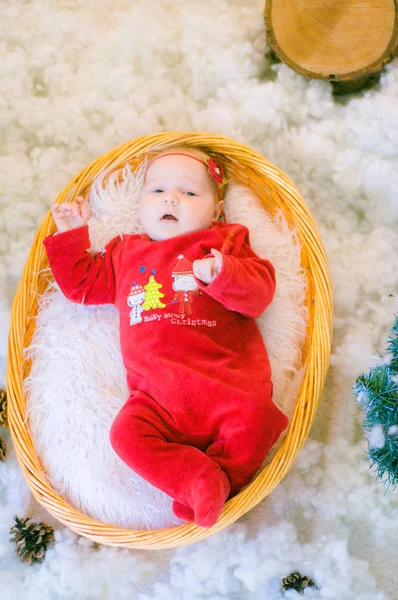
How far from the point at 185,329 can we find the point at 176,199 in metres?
0.31

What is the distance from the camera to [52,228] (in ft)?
5.32

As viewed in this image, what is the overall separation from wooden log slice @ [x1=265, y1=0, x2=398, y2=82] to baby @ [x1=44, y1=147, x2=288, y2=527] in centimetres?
42

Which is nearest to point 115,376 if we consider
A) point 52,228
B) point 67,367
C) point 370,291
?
point 67,367

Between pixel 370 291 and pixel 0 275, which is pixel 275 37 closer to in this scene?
pixel 370 291

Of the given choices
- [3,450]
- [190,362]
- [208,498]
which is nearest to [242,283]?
[190,362]

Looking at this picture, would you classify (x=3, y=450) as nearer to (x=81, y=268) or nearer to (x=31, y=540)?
(x=31, y=540)

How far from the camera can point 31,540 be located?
1.52m

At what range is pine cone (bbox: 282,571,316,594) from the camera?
145 centimetres

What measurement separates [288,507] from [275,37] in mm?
1214

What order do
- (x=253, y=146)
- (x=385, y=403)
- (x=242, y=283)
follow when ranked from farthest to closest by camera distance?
1. (x=253, y=146)
2. (x=242, y=283)
3. (x=385, y=403)

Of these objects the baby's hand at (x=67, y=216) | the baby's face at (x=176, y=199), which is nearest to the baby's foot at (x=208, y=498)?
the baby's face at (x=176, y=199)

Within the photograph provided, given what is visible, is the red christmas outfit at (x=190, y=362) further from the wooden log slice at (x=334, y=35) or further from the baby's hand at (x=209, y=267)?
the wooden log slice at (x=334, y=35)

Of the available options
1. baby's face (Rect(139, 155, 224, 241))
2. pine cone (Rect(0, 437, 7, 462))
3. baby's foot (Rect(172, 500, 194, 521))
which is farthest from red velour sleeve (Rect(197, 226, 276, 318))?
pine cone (Rect(0, 437, 7, 462))

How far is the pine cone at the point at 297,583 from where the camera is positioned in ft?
4.75
